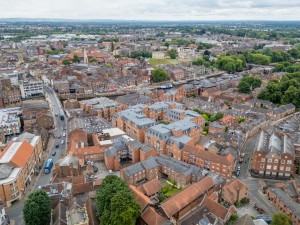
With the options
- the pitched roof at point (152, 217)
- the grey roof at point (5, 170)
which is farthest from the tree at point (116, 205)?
the grey roof at point (5, 170)

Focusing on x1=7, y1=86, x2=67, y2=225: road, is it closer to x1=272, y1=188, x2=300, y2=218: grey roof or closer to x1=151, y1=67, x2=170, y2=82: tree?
x1=272, y1=188, x2=300, y2=218: grey roof

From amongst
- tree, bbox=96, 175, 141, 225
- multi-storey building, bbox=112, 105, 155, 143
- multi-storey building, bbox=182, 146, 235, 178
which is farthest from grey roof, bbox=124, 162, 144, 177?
multi-storey building, bbox=112, 105, 155, 143

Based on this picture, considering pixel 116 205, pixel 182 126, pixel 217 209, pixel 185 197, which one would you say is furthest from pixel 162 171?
pixel 116 205

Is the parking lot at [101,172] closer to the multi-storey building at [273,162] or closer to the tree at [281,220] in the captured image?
the multi-storey building at [273,162]

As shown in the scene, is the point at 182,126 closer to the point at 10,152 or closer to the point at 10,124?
the point at 10,152

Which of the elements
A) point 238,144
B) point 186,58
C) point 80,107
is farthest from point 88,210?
point 186,58

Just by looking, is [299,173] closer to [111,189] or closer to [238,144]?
[238,144]
